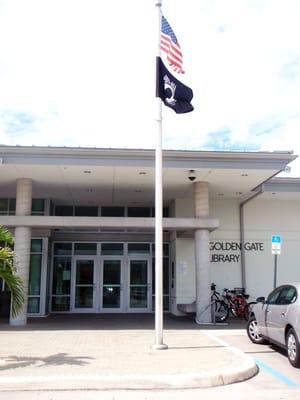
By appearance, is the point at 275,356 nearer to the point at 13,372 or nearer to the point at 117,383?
the point at 117,383

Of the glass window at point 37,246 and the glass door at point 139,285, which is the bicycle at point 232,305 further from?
the glass window at point 37,246

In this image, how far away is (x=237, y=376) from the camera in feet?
26.9

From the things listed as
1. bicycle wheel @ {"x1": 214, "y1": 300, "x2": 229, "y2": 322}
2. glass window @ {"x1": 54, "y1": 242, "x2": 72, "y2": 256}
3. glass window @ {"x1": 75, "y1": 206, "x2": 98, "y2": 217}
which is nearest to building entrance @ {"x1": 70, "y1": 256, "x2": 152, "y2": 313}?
glass window @ {"x1": 54, "y1": 242, "x2": 72, "y2": 256}

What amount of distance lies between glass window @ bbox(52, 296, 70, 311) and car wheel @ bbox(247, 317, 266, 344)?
35.5ft

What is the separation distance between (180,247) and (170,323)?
429 centimetres

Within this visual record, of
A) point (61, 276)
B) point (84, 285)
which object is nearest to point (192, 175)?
point (84, 285)

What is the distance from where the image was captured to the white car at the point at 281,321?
359 inches

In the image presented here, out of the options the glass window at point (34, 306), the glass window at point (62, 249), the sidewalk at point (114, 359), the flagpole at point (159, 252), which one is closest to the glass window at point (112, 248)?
the glass window at point (62, 249)

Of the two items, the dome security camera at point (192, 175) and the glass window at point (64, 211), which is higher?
the dome security camera at point (192, 175)

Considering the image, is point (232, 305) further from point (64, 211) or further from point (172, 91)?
point (172, 91)

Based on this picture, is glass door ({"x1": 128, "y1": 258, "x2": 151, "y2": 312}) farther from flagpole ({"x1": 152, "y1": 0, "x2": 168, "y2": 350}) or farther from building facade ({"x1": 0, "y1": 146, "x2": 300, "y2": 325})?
flagpole ({"x1": 152, "y1": 0, "x2": 168, "y2": 350})

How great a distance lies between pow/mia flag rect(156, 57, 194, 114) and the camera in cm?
1118

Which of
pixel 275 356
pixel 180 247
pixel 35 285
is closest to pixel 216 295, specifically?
pixel 180 247

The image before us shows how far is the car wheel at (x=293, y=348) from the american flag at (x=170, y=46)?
254 inches
